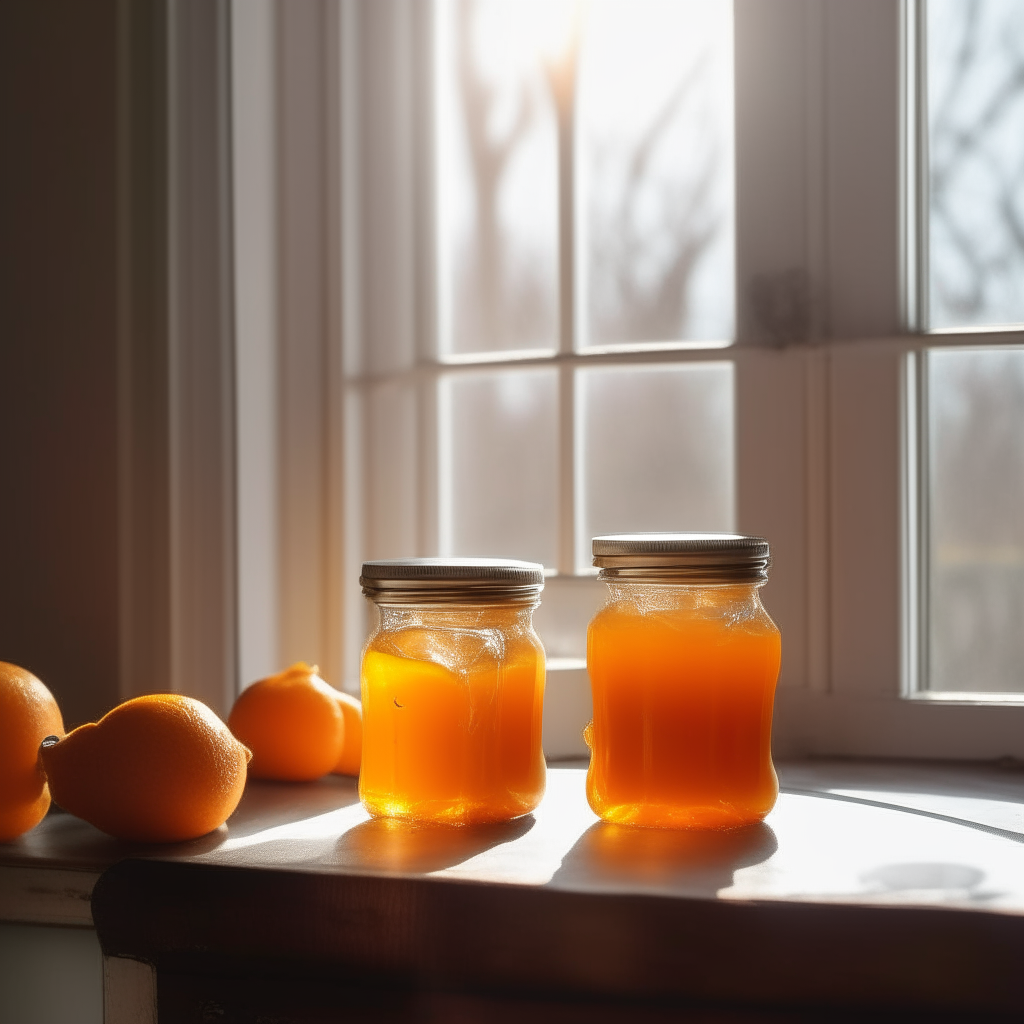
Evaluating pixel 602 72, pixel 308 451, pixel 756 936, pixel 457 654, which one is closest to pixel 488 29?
pixel 602 72

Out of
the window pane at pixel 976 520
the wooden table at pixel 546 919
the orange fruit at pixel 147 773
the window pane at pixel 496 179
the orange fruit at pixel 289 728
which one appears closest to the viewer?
the wooden table at pixel 546 919

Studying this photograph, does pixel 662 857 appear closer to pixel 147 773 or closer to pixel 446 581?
pixel 446 581

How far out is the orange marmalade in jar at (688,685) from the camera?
2.58ft

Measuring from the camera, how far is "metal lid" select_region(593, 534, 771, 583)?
2.57ft

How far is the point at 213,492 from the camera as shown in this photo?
3.56 ft

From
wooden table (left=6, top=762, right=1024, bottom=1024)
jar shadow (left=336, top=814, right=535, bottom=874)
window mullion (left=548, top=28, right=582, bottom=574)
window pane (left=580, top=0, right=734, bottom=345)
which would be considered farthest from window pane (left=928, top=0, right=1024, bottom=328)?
jar shadow (left=336, top=814, right=535, bottom=874)

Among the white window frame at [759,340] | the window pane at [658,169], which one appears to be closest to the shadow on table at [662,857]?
the white window frame at [759,340]

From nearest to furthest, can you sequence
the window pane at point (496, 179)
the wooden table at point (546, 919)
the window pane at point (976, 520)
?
the wooden table at point (546, 919), the window pane at point (976, 520), the window pane at point (496, 179)

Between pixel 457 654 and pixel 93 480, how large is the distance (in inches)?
18.5

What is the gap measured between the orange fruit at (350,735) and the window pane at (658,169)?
47 cm

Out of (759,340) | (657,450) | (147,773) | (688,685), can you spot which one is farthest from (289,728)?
(759,340)

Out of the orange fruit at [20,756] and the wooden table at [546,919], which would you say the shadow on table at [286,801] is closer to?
the wooden table at [546,919]

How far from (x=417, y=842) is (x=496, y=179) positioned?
2.44 feet

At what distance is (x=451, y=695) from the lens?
809 millimetres
